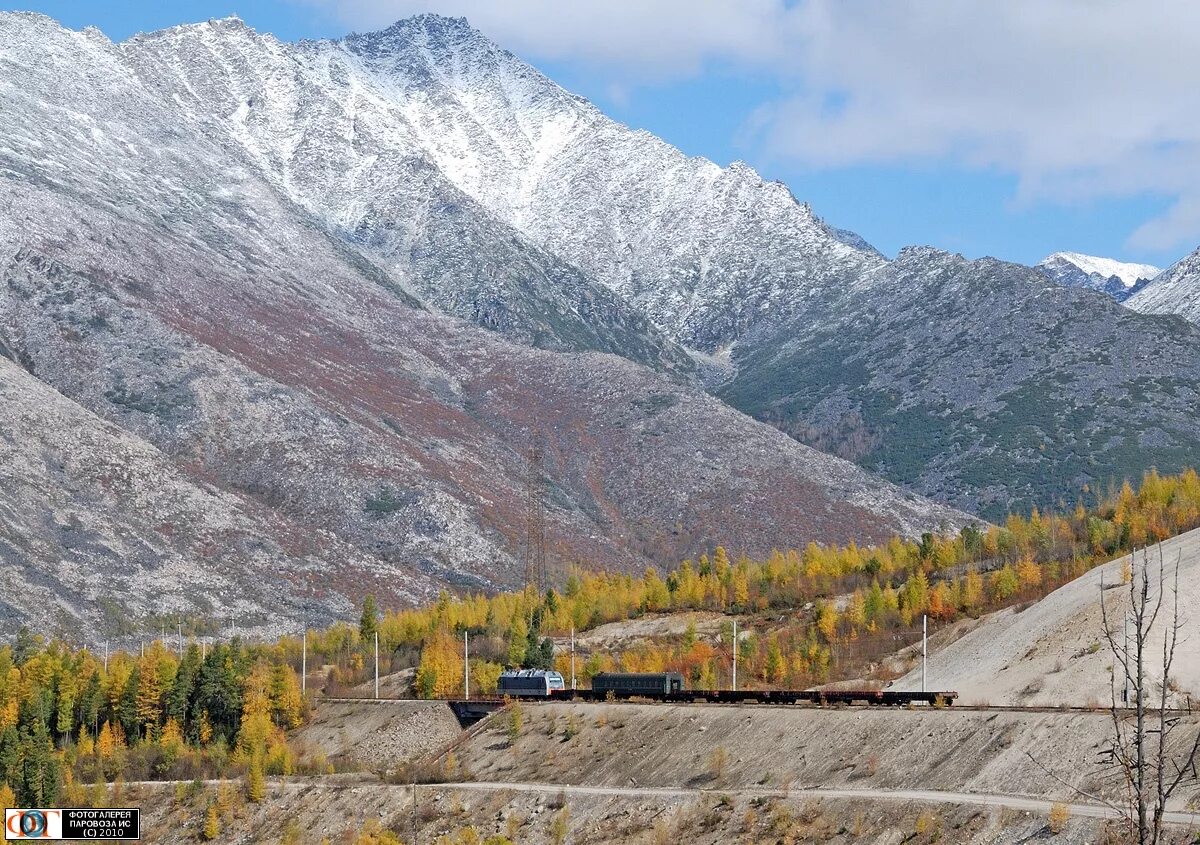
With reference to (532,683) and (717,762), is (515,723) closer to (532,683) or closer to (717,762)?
(532,683)

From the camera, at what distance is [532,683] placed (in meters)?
111

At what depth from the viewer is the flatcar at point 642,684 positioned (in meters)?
101

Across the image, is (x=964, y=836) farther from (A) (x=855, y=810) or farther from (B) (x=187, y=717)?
(B) (x=187, y=717)

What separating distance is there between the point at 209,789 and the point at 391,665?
46.9m

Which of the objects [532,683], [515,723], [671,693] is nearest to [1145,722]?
[671,693]

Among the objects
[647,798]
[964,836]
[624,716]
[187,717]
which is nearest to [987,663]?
[624,716]

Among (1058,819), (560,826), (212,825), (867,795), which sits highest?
(867,795)

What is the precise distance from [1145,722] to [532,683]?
5443cm

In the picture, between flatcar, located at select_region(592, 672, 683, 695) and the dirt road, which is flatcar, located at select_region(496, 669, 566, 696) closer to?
flatcar, located at select_region(592, 672, 683, 695)

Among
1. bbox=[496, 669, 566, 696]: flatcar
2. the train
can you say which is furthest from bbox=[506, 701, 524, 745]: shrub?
bbox=[496, 669, 566, 696]: flatcar

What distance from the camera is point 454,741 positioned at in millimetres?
104812

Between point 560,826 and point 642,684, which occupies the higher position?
point 642,684

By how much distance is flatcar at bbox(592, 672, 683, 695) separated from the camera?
10075 cm

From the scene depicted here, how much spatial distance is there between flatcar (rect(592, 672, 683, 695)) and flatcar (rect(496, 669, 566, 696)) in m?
5.82
